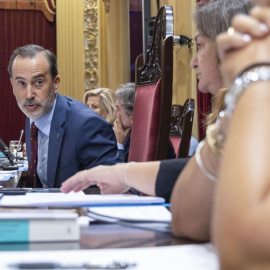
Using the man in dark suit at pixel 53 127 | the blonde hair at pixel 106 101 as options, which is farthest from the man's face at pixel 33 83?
the blonde hair at pixel 106 101

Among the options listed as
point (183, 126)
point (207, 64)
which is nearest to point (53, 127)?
point (183, 126)

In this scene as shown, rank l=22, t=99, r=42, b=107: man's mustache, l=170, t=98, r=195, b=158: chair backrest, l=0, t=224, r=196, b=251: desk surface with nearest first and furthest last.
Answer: l=0, t=224, r=196, b=251: desk surface < l=22, t=99, r=42, b=107: man's mustache < l=170, t=98, r=195, b=158: chair backrest

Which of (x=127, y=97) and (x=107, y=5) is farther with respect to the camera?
(x=107, y=5)

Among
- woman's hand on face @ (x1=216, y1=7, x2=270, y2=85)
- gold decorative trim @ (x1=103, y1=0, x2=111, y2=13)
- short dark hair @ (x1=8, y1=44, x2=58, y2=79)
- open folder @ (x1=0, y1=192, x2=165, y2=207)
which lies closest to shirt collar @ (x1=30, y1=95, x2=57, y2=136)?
short dark hair @ (x1=8, y1=44, x2=58, y2=79)

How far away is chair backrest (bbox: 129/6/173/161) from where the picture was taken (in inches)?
84.3

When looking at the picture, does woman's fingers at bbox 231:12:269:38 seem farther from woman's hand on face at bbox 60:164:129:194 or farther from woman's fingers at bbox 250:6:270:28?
woman's hand on face at bbox 60:164:129:194

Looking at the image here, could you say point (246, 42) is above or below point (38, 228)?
above

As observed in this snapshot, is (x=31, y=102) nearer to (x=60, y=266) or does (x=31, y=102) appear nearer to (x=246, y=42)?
(x=60, y=266)

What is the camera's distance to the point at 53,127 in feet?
8.93

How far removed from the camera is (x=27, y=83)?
10.00 ft

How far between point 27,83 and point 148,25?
160 inches

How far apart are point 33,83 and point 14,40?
8258mm

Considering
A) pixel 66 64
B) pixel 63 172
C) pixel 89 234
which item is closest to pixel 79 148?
pixel 63 172

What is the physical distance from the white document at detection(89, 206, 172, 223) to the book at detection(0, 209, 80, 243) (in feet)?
0.76
